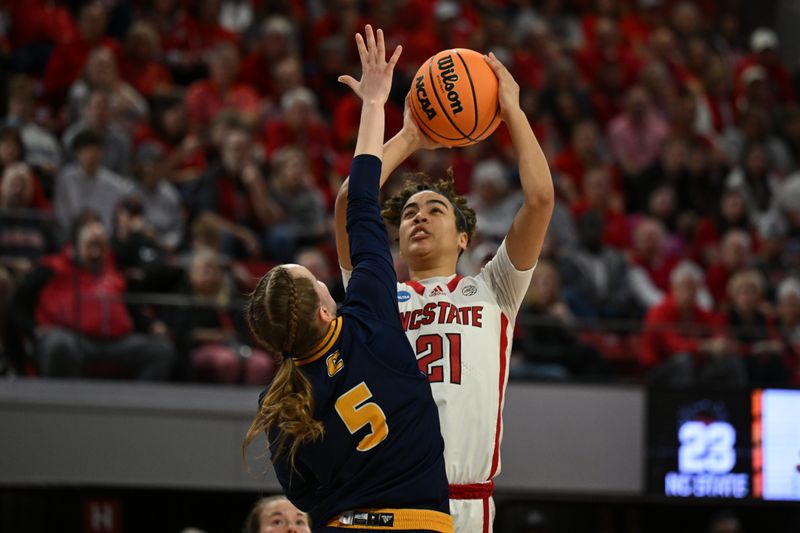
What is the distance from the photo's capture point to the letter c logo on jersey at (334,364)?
3.85m

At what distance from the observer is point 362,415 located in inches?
150

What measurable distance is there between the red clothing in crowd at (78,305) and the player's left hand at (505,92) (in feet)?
14.0

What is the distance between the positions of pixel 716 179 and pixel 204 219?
5.66 m

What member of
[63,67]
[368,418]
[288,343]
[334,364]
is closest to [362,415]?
[368,418]

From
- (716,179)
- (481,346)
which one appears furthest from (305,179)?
(481,346)

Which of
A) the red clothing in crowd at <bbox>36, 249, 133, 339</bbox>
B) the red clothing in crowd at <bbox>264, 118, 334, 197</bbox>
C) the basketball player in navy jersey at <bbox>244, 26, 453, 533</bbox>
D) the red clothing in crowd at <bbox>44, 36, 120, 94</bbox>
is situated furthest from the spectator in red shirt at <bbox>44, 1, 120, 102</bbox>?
the basketball player in navy jersey at <bbox>244, 26, 453, 533</bbox>

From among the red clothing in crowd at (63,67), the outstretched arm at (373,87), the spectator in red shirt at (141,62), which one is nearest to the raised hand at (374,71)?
the outstretched arm at (373,87)

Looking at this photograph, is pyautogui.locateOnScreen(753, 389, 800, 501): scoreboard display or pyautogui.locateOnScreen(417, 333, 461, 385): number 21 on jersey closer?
pyautogui.locateOnScreen(417, 333, 461, 385): number 21 on jersey

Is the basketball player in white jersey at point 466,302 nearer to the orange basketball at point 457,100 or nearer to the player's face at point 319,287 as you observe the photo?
the orange basketball at point 457,100

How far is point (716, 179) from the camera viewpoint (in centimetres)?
1273

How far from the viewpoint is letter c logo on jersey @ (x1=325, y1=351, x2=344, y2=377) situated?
12.6 ft

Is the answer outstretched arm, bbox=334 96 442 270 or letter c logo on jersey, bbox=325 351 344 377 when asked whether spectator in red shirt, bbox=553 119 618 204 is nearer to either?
outstretched arm, bbox=334 96 442 270

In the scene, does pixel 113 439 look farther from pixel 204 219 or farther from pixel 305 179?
pixel 305 179

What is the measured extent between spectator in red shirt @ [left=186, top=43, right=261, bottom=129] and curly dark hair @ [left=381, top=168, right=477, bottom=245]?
6172mm
